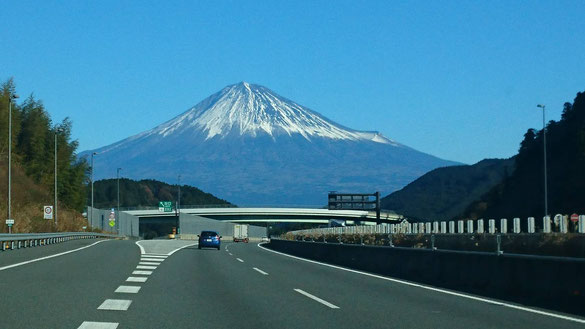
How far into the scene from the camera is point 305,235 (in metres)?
71.7

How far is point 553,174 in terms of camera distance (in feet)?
290

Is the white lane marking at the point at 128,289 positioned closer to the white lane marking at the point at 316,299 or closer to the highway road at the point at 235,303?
the highway road at the point at 235,303

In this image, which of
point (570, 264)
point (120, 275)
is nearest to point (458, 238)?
point (120, 275)

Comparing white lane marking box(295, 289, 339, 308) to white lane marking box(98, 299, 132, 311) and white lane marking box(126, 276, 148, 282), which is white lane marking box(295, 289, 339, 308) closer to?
white lane marking box(98, 299, 132, 311)

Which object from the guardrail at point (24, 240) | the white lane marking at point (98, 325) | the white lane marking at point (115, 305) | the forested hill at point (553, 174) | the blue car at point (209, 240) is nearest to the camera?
the white lane marking at point (98, 325)

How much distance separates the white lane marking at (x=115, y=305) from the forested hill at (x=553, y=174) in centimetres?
6844

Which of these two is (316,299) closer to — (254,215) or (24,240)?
(24,240)

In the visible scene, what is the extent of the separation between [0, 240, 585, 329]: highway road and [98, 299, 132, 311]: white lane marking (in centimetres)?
2

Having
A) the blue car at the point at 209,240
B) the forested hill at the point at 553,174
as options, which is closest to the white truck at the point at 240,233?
the forested hill at the point at 553,174

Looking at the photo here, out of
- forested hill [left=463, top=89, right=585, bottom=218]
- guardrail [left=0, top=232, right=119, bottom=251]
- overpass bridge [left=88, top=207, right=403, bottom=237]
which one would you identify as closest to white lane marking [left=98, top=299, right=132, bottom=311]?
guardrail [left=0, top=232, right=119, bottom=251]

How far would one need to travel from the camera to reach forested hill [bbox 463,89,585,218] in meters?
78.8

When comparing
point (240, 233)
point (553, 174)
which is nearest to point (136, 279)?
point (553, 174)

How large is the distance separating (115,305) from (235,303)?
80.1 inches

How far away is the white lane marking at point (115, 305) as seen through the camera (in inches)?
468
